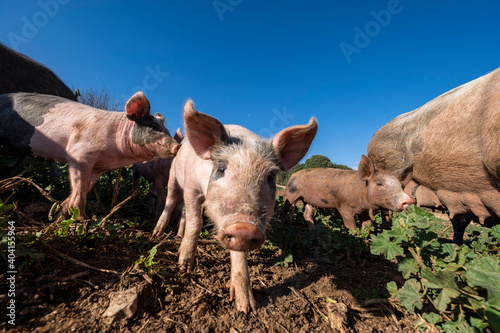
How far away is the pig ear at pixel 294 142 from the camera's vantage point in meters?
2.10

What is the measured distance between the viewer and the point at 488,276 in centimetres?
137

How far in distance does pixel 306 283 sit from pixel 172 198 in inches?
94.5

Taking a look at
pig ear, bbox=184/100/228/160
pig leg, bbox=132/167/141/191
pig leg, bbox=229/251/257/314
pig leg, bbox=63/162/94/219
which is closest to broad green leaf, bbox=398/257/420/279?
pig leg, bbox=229/251/257/314

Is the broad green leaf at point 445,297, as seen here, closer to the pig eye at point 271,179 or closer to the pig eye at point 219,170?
the pig eye at point 271,179

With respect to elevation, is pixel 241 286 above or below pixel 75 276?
above

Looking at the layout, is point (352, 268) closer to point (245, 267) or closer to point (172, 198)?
point (245, 267)

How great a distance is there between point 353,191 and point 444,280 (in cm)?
372

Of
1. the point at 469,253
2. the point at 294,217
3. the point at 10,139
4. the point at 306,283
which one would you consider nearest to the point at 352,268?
the point at 306,283

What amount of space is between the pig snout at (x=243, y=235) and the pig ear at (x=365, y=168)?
393 centimetres

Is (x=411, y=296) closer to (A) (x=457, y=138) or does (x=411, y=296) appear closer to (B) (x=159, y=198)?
(A) (x=457, y=138)

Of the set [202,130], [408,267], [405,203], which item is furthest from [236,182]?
[405,203]

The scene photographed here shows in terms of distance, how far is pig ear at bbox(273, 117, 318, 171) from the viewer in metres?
2.10

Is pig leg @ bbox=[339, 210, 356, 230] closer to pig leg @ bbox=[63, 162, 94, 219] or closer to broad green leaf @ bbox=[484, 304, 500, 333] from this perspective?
broad green leaf @ bbox=[484, 304, 500, 333]

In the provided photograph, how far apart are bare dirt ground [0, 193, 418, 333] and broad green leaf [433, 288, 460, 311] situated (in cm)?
58
